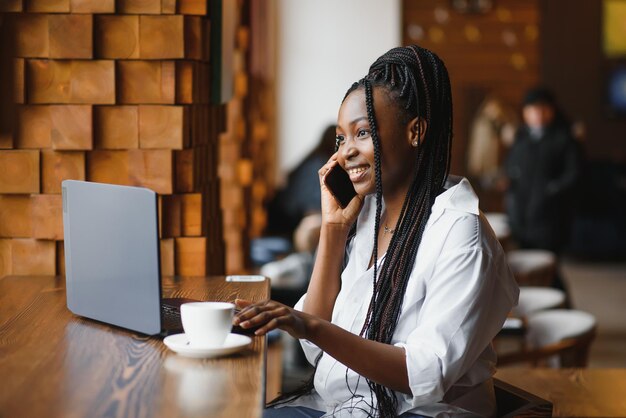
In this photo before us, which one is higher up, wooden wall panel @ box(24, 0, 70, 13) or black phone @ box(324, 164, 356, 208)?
wooden wall panel @ box(24, 0, 70, 13)

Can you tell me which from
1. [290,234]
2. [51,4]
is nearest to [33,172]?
[51,4]

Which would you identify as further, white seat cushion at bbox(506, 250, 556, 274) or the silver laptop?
white seat cushion at bbox(506, 250, 556, 274)

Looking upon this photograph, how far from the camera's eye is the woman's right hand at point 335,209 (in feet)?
6.84

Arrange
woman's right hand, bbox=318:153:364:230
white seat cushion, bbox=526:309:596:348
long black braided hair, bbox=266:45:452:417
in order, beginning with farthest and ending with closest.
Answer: white seat cushion, bbox=526:309:596:348 < woman's right hand, bbox=318:153:364:230 < long black braided hair, bbox=266:45:452:417

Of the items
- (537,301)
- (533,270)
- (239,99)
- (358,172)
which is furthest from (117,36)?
(533,270)

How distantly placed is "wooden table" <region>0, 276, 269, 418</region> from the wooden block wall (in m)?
0.64

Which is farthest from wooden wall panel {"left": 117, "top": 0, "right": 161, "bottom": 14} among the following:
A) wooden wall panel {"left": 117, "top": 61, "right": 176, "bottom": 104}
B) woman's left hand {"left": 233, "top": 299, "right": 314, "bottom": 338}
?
woman's left hand {"left": 233, "top": 299, "right": 314, "bottom": 338}

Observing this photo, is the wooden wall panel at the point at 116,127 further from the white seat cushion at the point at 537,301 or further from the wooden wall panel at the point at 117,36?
the white seat cushion at the point at 537,301

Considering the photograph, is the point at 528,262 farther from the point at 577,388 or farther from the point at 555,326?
the point at 577,388

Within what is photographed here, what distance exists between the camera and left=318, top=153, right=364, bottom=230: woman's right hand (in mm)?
2086

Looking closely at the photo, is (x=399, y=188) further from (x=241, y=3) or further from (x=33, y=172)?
(x=241, y=3)

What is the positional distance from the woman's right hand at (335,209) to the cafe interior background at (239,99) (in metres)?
0.59

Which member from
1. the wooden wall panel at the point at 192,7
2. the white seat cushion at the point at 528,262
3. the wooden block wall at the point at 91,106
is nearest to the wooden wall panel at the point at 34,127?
the wooden block wall at the point at 91,106

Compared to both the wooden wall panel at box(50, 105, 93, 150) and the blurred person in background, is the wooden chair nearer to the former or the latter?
the wooden wall panel at box(50, 105, 93, 150)
